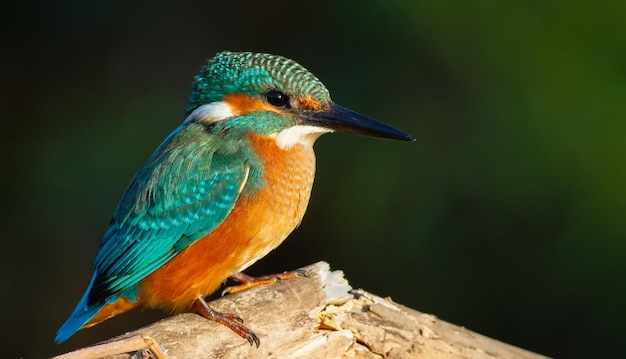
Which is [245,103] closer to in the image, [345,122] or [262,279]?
[345,122]

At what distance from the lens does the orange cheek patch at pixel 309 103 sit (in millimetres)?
3113

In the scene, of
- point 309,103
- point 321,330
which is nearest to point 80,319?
point 321,330

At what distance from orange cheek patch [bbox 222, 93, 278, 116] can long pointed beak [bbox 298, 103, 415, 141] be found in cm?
13

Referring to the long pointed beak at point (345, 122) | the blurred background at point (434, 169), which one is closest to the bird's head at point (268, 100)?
the long pointed beak at point (345, 122)

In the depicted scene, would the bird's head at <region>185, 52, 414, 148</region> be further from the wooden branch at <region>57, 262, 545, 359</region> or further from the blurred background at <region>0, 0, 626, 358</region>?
the blurred background at <region>0, 0, 626, 358</region>

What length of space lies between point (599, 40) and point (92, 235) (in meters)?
2.91

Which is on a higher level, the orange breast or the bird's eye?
→ the bird's eye

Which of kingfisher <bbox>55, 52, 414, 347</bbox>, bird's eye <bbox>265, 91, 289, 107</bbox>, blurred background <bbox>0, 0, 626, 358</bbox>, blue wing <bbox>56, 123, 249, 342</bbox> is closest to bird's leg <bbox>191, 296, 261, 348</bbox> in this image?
kingfisher <bbox>55, 52, 414, 347</bbox>

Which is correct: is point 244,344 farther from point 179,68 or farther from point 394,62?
point 179,68

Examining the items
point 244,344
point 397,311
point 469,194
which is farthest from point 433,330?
point 469,194

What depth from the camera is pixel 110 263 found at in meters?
3.09

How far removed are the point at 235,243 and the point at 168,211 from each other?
0.26m

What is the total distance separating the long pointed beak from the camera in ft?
10.2

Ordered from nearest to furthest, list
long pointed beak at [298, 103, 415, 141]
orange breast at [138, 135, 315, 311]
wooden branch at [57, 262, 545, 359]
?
wooden branch at [57, 262, 545, 359] < orange breast at [138, 135, 315, 311] < long pointed beak at [298, 103, 415, 141]
